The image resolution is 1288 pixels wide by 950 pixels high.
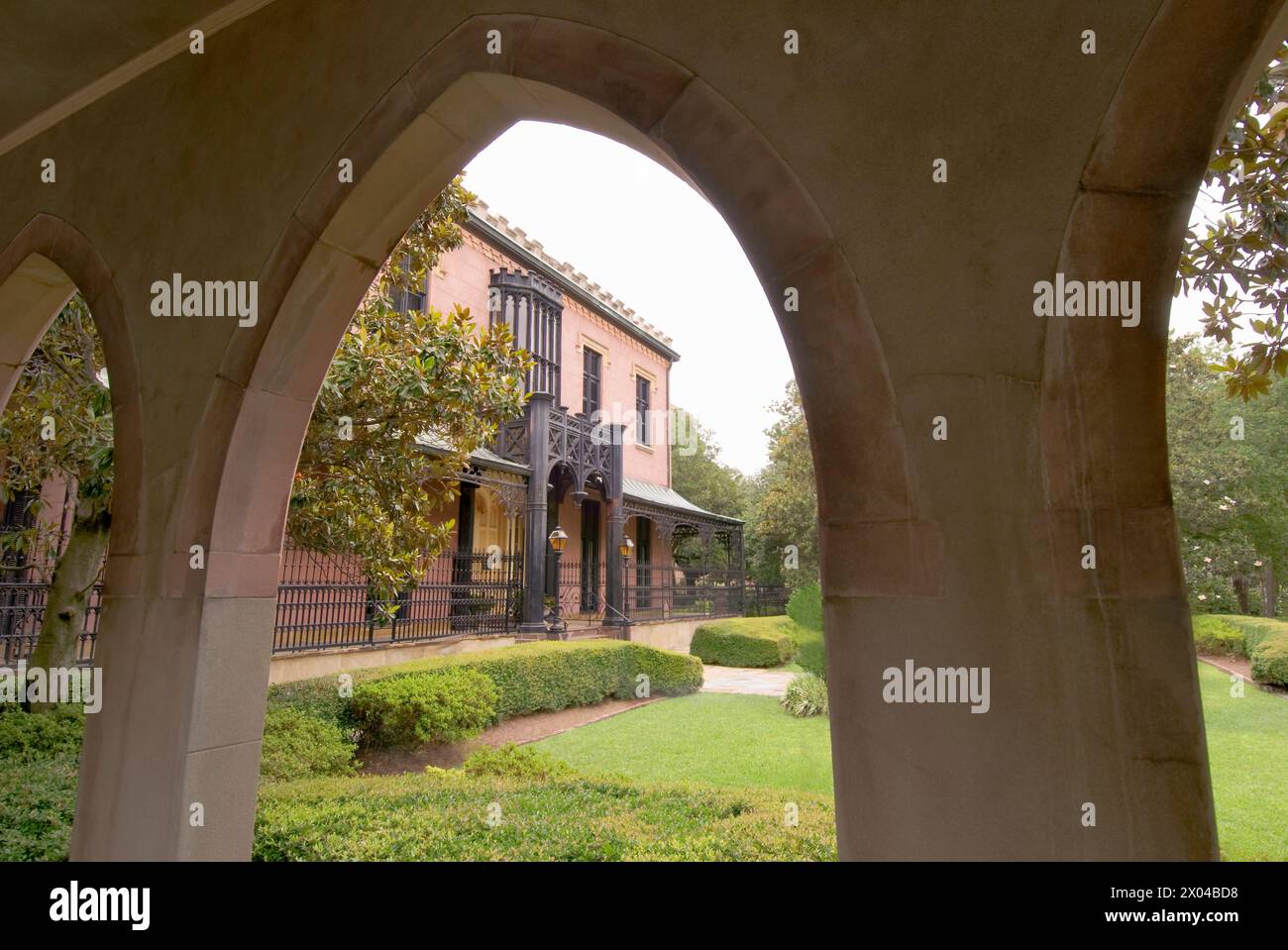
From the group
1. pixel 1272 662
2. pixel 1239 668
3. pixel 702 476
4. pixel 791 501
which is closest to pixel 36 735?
pixel 1272 662

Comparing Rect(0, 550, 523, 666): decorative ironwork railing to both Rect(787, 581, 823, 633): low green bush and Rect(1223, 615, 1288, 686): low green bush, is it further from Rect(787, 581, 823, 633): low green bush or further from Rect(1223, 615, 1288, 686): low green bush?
Rect(1223, 615, 1288, 686): low green bush

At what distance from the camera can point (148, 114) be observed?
3203mm

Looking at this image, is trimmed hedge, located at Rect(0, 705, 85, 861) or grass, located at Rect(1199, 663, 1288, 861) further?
grass, located at Rect(1199, 663, 1288, 861)

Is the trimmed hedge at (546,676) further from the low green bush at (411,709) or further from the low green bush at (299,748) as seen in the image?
the low green bush at (299,748)

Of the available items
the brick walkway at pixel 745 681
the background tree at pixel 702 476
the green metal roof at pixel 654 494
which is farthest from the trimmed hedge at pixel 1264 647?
the background tree at pixel 702 476

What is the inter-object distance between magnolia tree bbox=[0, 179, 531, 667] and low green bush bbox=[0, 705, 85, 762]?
19.0 inches

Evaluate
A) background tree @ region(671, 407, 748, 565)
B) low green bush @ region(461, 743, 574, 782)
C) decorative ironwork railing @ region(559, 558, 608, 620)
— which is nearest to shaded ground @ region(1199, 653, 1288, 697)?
low green bush @ region(461, 743, 574, 782)

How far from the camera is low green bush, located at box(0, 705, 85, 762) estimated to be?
4.86m

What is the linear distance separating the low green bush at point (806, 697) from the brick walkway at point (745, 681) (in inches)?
57.8

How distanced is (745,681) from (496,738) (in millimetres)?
6218

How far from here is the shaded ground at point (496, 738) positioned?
750cm

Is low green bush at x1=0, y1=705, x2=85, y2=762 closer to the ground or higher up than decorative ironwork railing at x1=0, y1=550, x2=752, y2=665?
closer to the ground
